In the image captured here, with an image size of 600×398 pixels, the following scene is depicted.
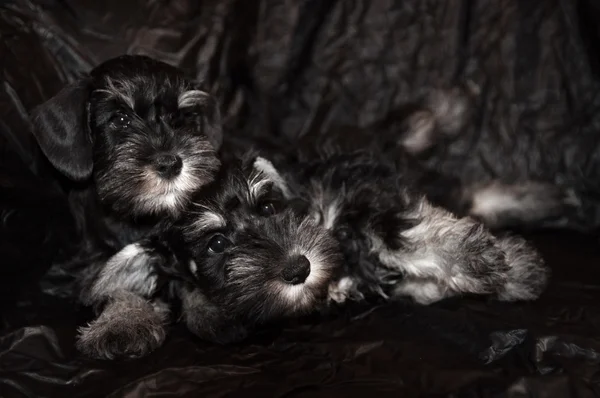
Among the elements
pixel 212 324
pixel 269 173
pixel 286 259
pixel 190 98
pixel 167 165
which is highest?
pixel 190 98

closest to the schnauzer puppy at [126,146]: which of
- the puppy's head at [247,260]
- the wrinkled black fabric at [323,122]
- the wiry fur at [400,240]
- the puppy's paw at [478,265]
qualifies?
the puppy's head at [247,260]

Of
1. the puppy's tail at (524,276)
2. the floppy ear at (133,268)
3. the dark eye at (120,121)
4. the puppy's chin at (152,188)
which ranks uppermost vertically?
the dark eye at (120,121)

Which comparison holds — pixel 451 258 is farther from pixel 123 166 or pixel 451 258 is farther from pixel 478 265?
pixel 123 166

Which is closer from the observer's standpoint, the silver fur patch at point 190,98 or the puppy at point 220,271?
the puppy at point 220,271

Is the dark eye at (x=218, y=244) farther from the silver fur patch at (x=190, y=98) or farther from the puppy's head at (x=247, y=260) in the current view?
the silver fur patch at (x=190, y=98)

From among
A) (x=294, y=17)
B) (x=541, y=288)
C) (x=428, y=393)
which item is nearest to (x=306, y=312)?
(x=428, y=393)

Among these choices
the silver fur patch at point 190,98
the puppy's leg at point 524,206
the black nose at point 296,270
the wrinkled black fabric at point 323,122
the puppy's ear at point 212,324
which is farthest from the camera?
the puppy's leg at point 524,206

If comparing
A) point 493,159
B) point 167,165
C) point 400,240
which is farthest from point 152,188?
point 493,159
